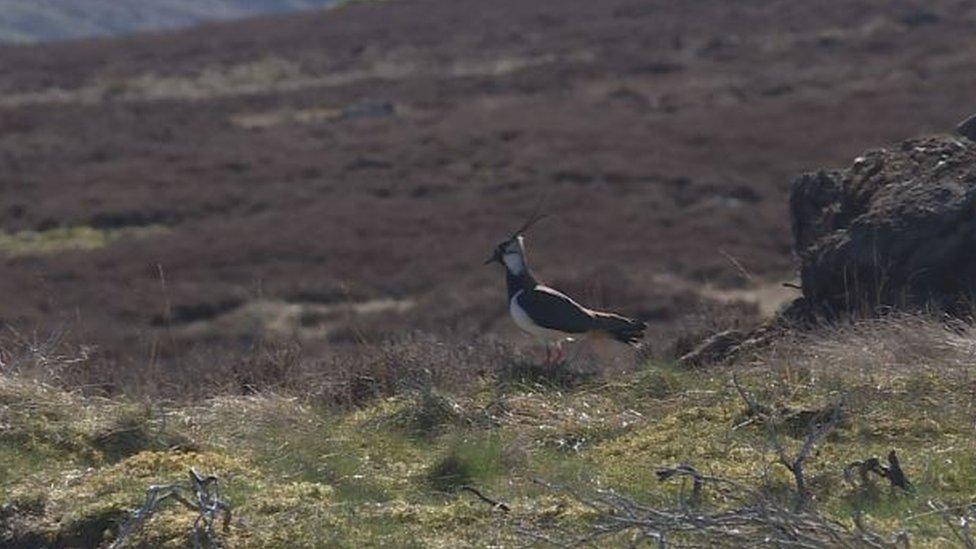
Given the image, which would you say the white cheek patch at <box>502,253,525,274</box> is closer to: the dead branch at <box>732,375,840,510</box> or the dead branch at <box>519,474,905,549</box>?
the dead branch at <box>732,375,840,510</box>

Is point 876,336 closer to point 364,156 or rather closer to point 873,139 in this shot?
point 873,139

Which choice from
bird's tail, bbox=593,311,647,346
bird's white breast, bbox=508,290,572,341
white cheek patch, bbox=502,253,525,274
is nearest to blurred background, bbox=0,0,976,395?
bird's tail, bbox=593,311,647,346

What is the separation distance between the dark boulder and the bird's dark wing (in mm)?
1301

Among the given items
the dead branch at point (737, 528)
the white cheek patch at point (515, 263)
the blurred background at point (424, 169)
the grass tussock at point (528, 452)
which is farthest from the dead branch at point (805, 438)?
the blurred background at point (424, 169)

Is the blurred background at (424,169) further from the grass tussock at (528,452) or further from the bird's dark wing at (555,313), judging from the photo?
the grass tussock at (528,452)

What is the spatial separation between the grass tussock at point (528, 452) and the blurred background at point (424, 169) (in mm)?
1623

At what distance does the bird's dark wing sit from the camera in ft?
30.2

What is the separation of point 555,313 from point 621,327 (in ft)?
1.26

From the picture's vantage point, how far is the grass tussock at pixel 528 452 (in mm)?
6039

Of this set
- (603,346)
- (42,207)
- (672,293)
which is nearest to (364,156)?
(42,207)

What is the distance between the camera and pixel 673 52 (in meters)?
59.0

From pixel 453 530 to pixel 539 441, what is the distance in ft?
4.65

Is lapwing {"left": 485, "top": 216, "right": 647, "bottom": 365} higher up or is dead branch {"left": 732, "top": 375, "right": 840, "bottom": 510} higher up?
dead branch {"left": 732, "top": 375, "right": 840, "bottom": 510}

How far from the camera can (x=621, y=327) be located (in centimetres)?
936
